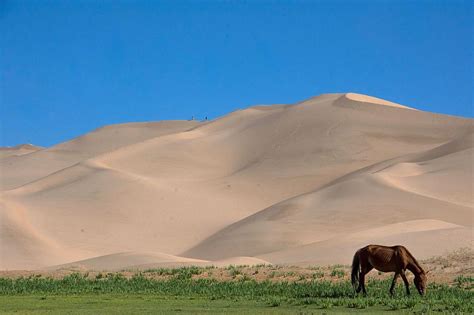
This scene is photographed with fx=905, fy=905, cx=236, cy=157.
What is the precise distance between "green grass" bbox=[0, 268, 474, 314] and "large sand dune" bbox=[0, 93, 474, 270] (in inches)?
709

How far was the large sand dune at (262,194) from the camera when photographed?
198 ft

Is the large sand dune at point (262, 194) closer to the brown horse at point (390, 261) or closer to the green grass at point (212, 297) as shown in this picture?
the green grass at point (212, 297)

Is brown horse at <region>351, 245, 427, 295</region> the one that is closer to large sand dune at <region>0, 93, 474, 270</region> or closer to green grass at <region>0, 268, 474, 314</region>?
green grass at <region>0, 268, 474, 314</region>

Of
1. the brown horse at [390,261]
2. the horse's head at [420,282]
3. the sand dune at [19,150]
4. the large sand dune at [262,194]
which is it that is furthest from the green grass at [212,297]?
the sand dune at [19,150]

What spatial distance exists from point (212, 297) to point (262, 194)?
63.6 meters

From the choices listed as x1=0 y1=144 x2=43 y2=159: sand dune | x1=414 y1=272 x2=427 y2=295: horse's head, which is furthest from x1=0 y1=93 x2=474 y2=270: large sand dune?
x1=0 y1=144 x2=43 y2=159: sand dune

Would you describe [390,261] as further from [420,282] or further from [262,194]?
[262,194]

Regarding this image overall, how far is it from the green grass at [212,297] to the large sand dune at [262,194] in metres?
18.0

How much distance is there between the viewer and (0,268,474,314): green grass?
2103 centimetres

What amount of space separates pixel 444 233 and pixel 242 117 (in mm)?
81413

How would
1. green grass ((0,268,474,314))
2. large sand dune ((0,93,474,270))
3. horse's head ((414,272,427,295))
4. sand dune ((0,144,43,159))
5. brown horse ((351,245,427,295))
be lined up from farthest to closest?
sand dune ((0,144,43,159)) < large sand dune ((0,93,474,270)) < horse's head ((414,272,427,295)) < brown horse ((351,245,427,295)) < green grass ((0,268,474,314))

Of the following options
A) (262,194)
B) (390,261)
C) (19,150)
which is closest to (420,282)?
(390,261)

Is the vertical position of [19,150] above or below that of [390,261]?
above

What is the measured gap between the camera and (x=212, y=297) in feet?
79.7
